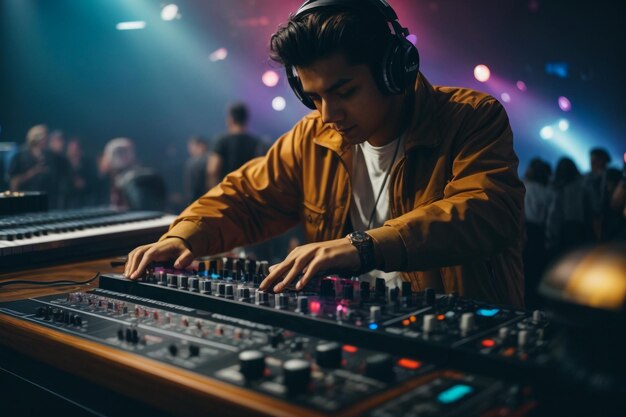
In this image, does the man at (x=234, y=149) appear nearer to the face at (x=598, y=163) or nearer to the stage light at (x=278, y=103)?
the face at (x=598, y=163)

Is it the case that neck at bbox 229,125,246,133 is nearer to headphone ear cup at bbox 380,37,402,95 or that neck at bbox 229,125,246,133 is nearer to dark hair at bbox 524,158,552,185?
dark hair at bbox 524,158,552,185

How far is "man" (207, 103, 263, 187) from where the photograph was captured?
5.77 metres

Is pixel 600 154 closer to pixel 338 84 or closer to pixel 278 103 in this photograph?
pixel 338 84

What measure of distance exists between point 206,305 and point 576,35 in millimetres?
9395

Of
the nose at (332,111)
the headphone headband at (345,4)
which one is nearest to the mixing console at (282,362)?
the nose at (332,111)

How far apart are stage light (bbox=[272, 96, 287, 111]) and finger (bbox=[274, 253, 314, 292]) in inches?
454

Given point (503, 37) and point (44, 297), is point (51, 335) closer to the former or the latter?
point (44, 297)

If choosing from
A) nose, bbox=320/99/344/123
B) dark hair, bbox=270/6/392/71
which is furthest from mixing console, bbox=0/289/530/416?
dark hair, bbox=270/6/392/71

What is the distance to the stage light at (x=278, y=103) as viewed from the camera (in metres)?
12.8

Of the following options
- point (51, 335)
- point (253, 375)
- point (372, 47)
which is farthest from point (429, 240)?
point (51, 335)

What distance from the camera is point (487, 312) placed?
51.3 inches

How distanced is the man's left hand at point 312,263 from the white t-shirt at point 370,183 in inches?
25.0

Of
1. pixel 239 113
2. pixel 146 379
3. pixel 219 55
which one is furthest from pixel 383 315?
pixel 219 55

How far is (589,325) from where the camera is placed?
79 cm
